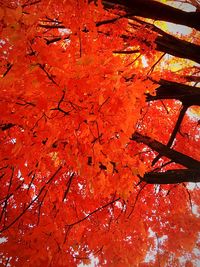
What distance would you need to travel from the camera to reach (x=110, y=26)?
5.14m

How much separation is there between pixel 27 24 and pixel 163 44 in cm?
348

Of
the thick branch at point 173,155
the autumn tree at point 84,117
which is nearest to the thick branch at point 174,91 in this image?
the autumn tree at point 84,117

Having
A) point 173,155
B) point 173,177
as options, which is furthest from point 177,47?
point 173,177

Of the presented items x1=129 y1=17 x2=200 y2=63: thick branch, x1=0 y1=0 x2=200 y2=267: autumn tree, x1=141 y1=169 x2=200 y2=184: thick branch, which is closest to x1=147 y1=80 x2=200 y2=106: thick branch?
x1=0 y1=0 x2=200 y2=267: autumn tree

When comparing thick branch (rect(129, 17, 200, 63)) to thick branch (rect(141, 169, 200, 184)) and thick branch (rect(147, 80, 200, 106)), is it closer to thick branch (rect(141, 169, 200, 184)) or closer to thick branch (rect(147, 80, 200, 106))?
thick branch (rect(147, 80, 200, 106))

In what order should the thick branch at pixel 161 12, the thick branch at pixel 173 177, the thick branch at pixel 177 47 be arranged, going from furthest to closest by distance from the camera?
the thick branch at pixel 177 47, the thick branch at pixel 173 177, the thick branch at pixel 161 12

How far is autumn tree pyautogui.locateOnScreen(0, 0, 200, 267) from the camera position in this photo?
2223mm

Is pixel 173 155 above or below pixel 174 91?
below

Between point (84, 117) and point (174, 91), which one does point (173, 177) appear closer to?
point (174, 91)

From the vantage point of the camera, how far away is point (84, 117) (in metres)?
2.51

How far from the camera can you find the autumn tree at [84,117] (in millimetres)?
2223

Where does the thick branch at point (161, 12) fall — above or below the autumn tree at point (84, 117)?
above

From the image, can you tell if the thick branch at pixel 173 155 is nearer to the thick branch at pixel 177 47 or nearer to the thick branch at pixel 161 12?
the thick branch at pixel 177 47

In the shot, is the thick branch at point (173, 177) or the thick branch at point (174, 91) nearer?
the thick branch at point (173, 177)
